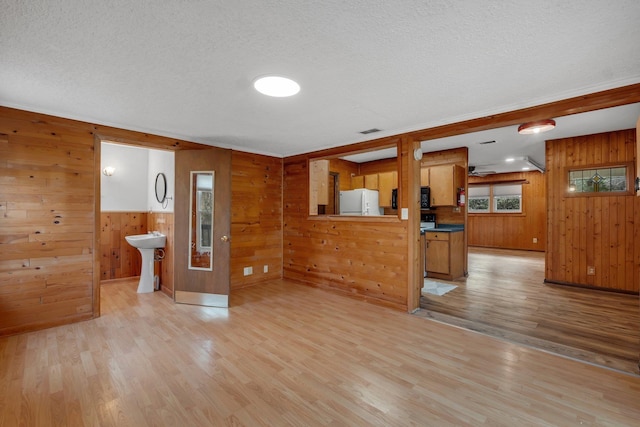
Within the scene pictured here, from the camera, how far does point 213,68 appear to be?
2072 millimetres

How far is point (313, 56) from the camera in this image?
191 centimetres

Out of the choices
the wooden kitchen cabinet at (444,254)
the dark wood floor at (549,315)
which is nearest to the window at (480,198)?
the dark wood floor at (549,315)

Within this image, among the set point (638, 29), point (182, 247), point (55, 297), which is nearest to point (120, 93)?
point (182, 247)

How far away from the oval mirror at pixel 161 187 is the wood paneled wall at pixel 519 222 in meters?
8.32

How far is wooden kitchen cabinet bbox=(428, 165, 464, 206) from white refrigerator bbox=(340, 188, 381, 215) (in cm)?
115

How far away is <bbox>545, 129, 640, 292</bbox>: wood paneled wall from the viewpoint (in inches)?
168

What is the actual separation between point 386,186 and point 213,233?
3786mm

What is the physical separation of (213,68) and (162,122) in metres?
1.67

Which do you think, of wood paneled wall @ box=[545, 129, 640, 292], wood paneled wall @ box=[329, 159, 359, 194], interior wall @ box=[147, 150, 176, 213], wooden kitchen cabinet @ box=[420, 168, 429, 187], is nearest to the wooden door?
interior wall @ box=[147, 150, 176, 213]

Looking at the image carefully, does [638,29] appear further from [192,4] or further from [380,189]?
[380,189]

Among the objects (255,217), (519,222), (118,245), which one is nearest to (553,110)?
(255,217)

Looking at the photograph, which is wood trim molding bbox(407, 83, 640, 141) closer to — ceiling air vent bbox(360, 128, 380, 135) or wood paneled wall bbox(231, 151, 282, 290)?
ceiling air vent bbox(360, 128, 380, 135)

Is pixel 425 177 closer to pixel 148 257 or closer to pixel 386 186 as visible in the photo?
pixel 386 186

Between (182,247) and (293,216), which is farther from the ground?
(293,216)
